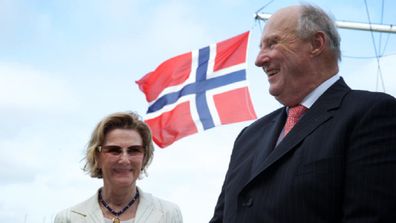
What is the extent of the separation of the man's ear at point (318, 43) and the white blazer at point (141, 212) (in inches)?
89.3

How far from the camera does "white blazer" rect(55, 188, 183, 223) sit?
16.1ft

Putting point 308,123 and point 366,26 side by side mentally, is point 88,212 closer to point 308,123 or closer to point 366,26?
point 308,123

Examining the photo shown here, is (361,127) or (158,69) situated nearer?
(361,127)

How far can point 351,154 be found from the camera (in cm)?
280

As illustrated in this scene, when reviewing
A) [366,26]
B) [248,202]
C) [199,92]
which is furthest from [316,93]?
[366,26]

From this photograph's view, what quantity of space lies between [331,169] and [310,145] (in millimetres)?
177

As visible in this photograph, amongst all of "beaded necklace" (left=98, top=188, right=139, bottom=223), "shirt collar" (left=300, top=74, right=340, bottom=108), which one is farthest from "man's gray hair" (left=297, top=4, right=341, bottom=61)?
"beaded necklace" (left=98, top=188, right=139, bottom=223)

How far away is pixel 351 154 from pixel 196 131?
9.74 m

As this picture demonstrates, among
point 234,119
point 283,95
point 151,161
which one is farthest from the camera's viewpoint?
point 234,119

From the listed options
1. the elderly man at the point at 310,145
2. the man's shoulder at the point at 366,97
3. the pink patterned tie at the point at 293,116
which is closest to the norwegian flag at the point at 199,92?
the elderly man at the point at 310,145

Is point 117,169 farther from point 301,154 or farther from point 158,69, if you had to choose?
point 158,69

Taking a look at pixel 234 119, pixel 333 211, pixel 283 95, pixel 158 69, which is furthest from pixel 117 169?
pixel 158 69

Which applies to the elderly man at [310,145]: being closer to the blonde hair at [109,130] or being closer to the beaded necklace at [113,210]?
the beaded necklace at [113,210]

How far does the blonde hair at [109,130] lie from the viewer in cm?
520
